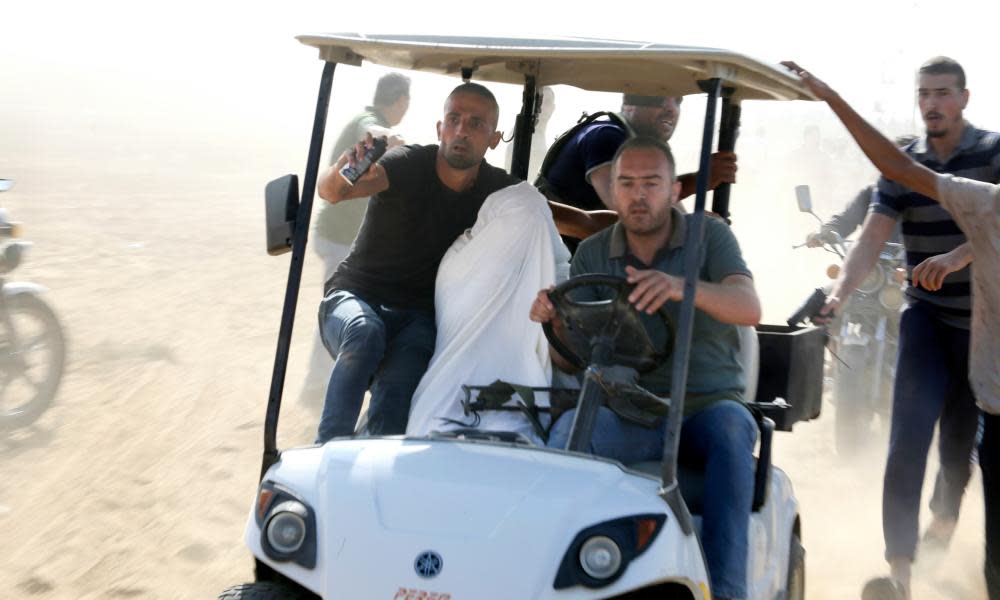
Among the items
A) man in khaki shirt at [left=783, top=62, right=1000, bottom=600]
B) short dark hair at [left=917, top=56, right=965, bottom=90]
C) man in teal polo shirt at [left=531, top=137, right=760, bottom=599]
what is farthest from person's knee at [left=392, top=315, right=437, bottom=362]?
Answer: short dark hair at [left=917, top=56, right=965, bottom=90]

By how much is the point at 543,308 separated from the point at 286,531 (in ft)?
3.09

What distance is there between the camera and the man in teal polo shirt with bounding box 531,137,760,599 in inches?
137

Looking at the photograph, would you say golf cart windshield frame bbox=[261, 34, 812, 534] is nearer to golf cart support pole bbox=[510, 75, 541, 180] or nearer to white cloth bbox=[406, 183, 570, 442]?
golf cart support pole bbox=[510, 75, 541, 180]

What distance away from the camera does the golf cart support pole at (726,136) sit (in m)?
4.79

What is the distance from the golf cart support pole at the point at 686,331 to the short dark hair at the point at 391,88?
479 cm

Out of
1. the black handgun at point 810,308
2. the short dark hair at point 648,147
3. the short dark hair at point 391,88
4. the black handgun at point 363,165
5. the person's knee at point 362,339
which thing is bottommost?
the person's knee at point 362,339

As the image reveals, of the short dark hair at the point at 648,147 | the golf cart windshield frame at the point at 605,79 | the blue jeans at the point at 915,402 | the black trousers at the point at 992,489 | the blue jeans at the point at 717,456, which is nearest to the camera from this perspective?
the golf cart windshield frame at the point at 605,79

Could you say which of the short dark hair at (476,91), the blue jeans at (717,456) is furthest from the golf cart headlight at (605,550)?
the short dark hair at (476,91)

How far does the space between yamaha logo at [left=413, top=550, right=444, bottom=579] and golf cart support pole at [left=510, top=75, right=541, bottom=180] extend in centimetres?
236

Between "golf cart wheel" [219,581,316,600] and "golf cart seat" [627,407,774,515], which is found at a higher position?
"golf cart seat" [627,407,774,515]

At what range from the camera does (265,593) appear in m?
3.18

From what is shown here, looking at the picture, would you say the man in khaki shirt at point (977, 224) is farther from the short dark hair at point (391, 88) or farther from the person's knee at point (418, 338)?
the short dark hair at point (391, 88)

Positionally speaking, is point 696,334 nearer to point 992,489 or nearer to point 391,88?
point 992,489

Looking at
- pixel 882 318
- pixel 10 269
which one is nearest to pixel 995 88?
→ pixel 882 318
